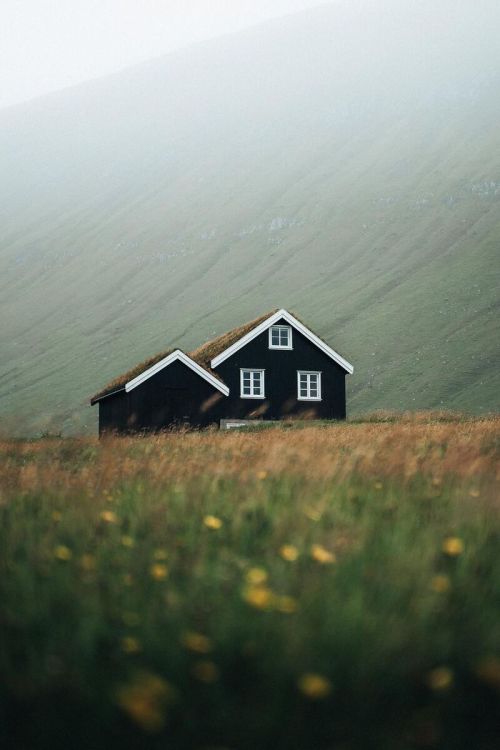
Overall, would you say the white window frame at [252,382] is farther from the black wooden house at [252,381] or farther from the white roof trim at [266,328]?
the white roof trim at [266,328]

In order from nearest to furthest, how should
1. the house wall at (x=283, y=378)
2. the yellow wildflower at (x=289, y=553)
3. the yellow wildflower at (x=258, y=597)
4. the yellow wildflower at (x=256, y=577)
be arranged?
the yellow wildflower at (x=258, y=597), the yellow wildflower at (x=256, y=577), the yellow wildflower at (x=289, y=553), the house wall at (x=283, y=378)

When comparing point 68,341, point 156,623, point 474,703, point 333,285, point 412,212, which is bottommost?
point 474,703

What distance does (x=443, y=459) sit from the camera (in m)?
9.30

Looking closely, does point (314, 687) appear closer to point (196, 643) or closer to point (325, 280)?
point (196, 643)

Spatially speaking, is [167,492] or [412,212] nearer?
[167,492]

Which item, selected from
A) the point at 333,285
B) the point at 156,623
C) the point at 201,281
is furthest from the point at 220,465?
the point at 201,281

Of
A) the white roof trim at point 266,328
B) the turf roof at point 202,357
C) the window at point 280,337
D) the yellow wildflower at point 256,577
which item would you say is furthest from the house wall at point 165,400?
the yellow wildflower at point 256,577

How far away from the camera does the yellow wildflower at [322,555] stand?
15.8 feet

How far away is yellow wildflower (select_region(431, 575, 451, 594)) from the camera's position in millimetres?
4438

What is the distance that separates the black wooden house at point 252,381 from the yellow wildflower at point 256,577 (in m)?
39.9

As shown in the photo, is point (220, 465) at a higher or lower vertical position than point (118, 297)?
lower

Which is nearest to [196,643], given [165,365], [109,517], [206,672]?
[206,672]

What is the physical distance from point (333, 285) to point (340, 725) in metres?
134

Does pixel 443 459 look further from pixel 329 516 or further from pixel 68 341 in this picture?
pixel 68 341
